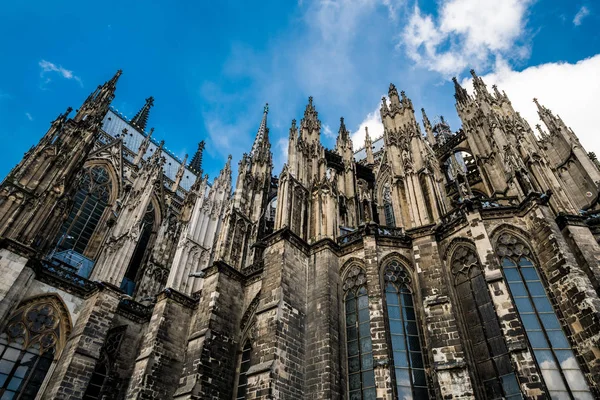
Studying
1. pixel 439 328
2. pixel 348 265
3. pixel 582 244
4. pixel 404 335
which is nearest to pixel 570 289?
pixel 582 244

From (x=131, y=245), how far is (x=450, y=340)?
52.3ft

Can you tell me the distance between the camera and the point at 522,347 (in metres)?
9.30

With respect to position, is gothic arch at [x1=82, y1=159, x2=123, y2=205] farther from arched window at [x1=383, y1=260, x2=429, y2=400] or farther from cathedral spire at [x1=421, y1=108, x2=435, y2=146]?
cathedral spire at [x1=421, y1=108, x2=435, y2=146]

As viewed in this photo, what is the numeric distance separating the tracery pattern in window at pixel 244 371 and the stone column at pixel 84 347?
245 inches

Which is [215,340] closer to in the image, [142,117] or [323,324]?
[323,324]

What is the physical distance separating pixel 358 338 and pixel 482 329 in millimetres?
3769

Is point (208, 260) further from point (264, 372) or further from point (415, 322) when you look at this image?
point (415, 322)

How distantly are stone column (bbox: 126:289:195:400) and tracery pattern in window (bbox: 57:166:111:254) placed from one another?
8.36 m

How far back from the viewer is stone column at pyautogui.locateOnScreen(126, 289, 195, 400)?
13.9 m

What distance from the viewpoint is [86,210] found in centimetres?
2281

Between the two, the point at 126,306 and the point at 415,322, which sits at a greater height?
the point at 126,306

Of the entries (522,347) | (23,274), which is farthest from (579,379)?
(23,274)

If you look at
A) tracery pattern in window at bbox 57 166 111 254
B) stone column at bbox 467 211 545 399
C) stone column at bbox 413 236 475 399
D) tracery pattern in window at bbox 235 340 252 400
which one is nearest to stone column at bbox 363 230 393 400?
stone column at bbox 413 236 475 399

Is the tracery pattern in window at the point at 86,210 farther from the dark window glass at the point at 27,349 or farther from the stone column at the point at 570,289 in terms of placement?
the stone column at the point at 570,289
